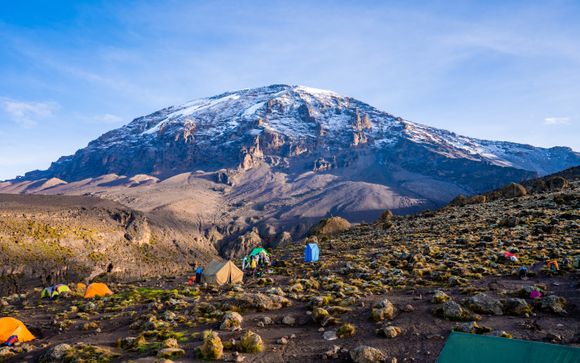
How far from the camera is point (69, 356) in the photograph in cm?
1124

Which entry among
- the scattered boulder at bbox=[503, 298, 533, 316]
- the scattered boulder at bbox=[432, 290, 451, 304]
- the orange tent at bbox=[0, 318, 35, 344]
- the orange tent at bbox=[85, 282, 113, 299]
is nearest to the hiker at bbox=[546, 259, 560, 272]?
the scattered boulder at bbox=[503, 298, 533, 316]

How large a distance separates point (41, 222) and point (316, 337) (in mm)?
95021

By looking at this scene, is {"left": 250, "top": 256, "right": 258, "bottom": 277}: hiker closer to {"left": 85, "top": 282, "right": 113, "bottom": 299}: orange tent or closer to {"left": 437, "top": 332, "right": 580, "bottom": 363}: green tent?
{"left": 85, "top": 282, "right": 113, "bottom": 299}: orange tent

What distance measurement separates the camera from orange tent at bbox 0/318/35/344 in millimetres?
15117

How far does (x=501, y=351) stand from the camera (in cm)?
689

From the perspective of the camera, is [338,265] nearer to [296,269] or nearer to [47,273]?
[296,269]

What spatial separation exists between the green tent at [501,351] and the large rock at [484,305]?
17.6ft

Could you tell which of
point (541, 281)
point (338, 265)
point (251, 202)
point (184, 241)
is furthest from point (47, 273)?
point (251, 202)

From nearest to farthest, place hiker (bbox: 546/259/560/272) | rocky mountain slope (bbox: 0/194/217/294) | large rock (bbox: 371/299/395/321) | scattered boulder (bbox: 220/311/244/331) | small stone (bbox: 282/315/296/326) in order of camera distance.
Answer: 1. large rock (bbox: 371/299/395/321)
2. scattered boulder (bbox: 220/311/244/331)
3. small stone (bbox: 282/315/296/326)
4. hiker (bbox: 546/259/560/272)
5. rocky mountain slope (bbox: 0/194/217/294)

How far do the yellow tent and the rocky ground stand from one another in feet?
9.48

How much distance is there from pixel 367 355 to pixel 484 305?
18.1ft

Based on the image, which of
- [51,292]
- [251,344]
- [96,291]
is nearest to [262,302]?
[251,344]

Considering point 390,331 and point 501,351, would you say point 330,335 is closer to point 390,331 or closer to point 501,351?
point 390,331

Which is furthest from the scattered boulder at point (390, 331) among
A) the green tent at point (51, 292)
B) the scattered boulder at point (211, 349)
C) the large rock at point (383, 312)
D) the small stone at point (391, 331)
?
the green tent at point (51, 292)
